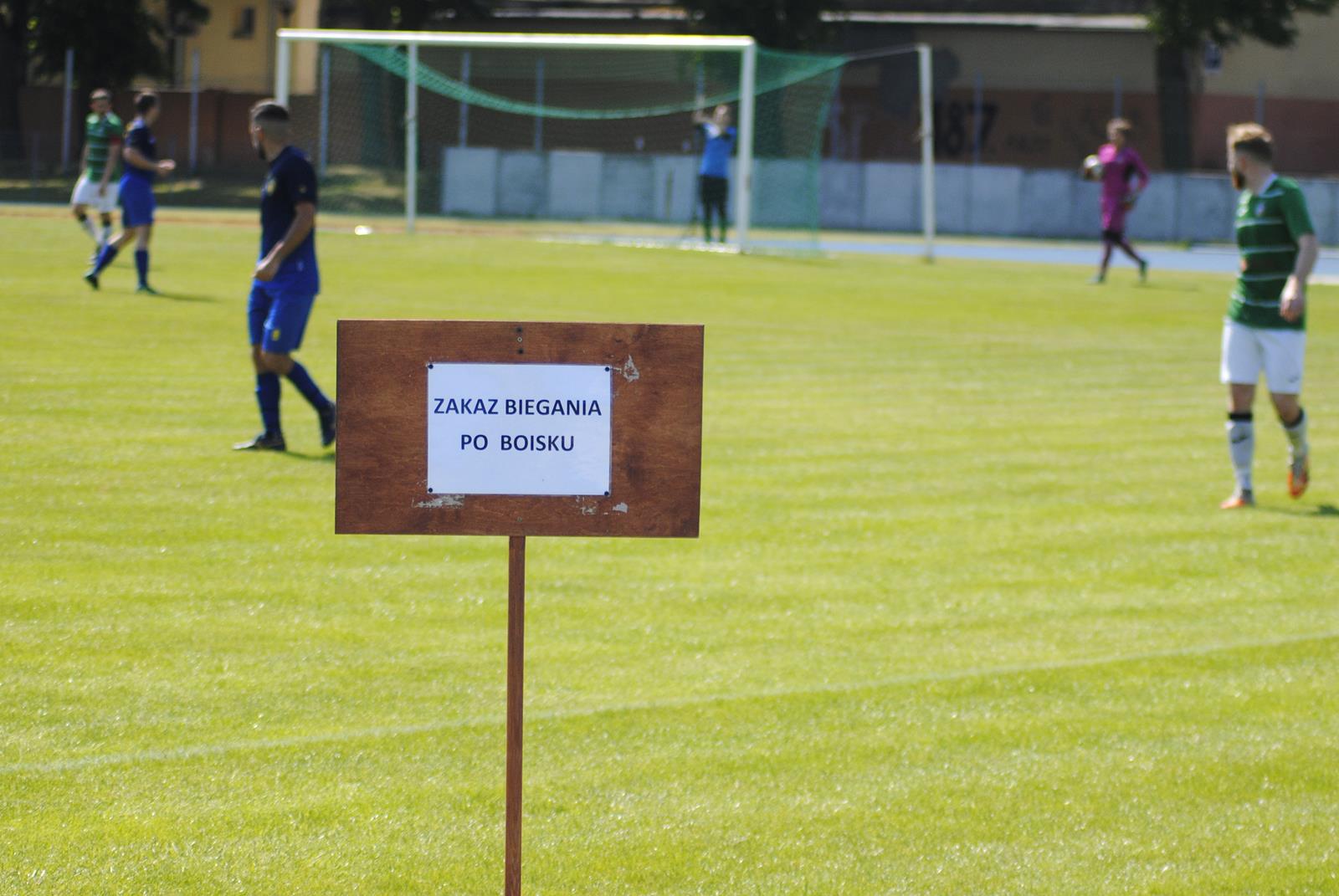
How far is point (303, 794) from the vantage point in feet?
16.5

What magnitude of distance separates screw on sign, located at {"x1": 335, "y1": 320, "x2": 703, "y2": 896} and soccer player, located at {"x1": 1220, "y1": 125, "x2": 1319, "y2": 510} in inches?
254

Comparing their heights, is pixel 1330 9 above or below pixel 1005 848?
above

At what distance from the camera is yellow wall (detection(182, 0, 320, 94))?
50.9 meters

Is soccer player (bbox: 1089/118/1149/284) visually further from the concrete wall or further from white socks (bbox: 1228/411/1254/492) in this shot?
white socks (bbox: 1228/411/1254/492)

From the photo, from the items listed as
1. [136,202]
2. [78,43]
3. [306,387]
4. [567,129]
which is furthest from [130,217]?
[78,43]

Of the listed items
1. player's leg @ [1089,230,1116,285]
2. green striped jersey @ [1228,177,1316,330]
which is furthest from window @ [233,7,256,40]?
green striped jersey @ [1228,177,1316,330]

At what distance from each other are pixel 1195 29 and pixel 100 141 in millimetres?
31479

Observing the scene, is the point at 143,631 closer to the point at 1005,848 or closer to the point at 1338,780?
the point at 1005,848

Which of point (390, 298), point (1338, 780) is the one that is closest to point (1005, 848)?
point (1338, 780)

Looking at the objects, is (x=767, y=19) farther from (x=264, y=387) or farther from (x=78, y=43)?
(x=264, y=387)

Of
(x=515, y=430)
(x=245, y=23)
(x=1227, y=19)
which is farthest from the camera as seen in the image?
(x=245, y=23)

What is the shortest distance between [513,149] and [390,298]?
18.2 m

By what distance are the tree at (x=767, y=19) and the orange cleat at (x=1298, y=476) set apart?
3556cm

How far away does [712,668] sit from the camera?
646cm
